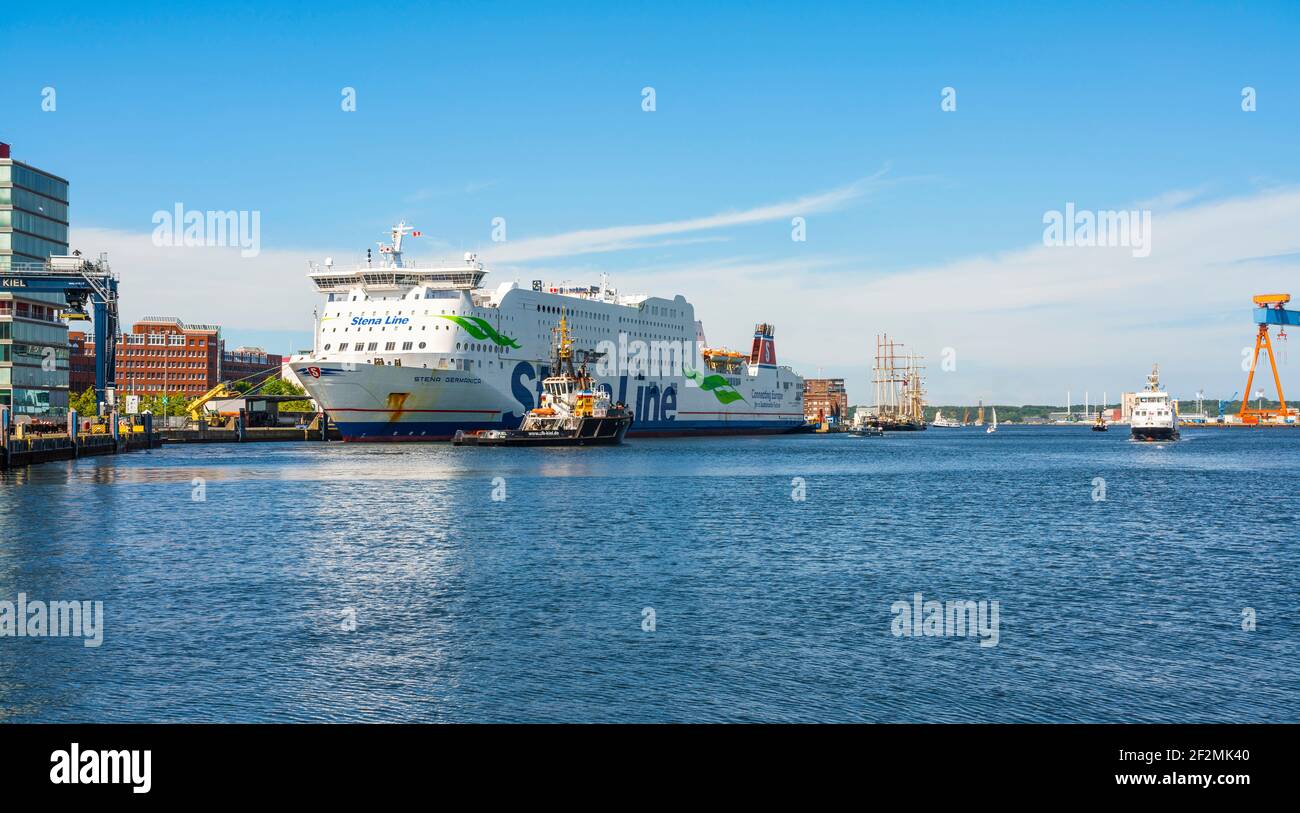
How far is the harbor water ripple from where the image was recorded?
1441cm

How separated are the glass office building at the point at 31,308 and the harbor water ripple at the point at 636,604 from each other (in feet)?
171

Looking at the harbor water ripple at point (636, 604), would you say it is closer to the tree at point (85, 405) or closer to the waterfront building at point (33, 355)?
the waterfront building at point (33, 355)

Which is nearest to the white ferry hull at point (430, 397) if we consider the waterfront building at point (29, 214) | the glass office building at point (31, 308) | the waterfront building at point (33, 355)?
the waterfront building at point (33, 355)

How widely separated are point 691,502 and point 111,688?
30.2 m

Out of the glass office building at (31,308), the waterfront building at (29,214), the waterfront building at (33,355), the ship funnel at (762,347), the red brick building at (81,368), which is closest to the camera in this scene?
the waterfront building at (33,355)

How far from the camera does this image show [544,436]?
284ft

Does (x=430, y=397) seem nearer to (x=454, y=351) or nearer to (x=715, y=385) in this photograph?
(x=454, y=351)

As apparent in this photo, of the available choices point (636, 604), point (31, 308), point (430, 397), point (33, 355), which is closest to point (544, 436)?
point (430, 397)

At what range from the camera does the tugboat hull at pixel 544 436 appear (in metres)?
86.3

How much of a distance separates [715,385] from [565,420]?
46.5 metres

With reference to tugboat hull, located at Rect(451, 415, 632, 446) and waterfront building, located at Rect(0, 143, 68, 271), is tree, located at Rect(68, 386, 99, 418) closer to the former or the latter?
waterfront building, located at Rect(0, 143, 68, 271)

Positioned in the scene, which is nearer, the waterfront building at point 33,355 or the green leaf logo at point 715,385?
the waterfront building at point 33,355
